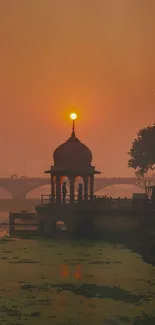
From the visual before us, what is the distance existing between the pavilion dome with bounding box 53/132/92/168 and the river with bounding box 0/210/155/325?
14.6m

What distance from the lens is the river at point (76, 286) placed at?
103ft

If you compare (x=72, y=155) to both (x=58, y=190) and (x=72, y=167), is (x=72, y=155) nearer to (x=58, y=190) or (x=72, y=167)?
(x=72, y=167)

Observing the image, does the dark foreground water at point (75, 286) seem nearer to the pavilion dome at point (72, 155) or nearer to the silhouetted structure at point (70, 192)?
the silhouetted structure at point (70, 192)

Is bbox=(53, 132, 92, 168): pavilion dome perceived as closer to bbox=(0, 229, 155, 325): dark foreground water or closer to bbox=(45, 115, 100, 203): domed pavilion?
bbox=(45, 115, 100, 203): domed pavilion

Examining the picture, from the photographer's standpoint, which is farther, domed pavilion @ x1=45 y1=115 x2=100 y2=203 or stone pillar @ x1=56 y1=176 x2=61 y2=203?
domed pavilion @ x1=45 y1=115 x2=100 y2=203

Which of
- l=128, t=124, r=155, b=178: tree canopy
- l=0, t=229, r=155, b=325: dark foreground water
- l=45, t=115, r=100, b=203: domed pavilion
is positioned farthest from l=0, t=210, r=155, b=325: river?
l=128, t=124, r=155, b=178: tree canopy

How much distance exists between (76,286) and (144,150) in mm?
55170

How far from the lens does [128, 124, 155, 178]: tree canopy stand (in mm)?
91688

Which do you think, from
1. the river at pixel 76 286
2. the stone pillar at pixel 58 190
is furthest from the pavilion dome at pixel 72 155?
the river at pixel 76 286

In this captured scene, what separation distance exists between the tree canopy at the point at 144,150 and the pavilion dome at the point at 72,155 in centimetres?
2094

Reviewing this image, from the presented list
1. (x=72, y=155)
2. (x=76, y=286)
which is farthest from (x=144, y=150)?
(x=76, y=286)

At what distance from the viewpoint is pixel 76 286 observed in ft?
128

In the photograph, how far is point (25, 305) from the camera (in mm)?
33531

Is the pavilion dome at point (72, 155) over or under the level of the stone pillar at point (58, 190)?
over
